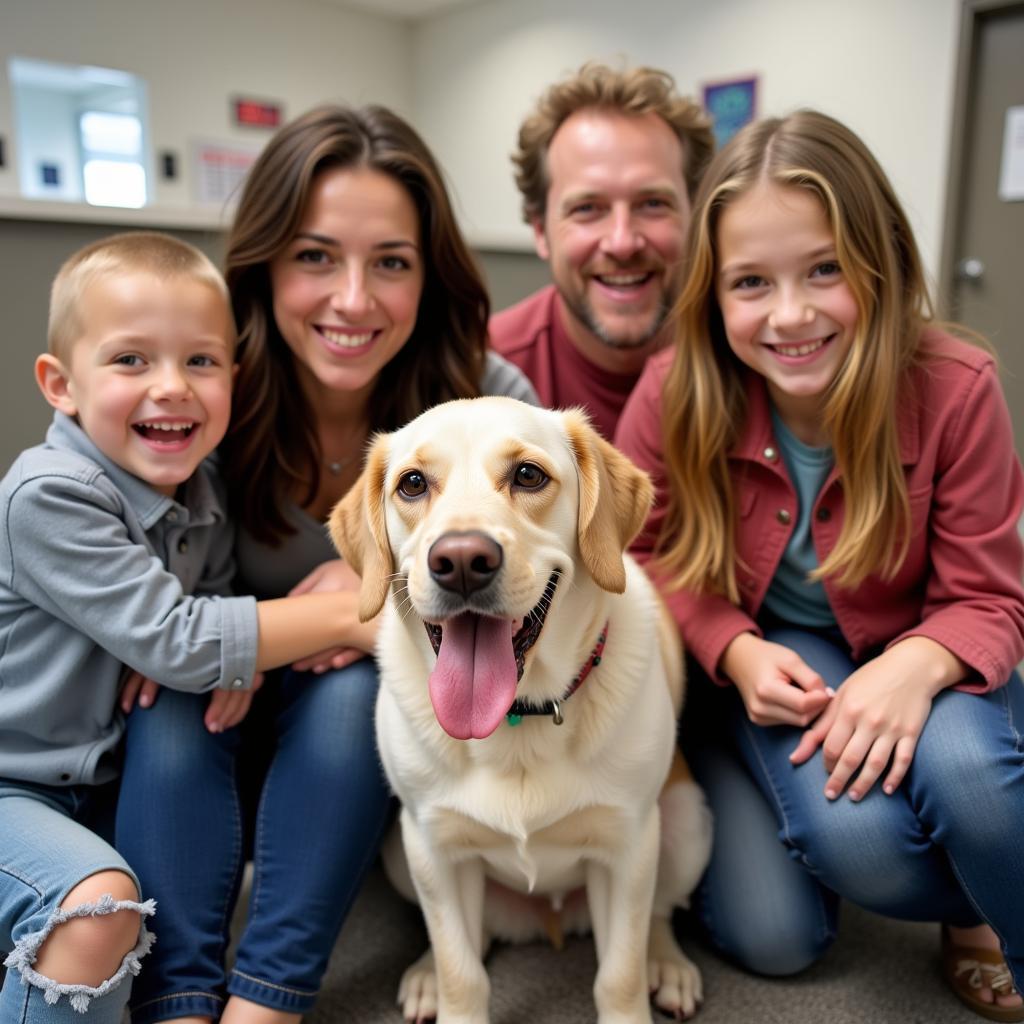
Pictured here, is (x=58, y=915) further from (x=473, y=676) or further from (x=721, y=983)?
(x=721, y=983)

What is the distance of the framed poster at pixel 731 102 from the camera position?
18.0 feet

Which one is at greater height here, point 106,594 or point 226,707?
point 106,594

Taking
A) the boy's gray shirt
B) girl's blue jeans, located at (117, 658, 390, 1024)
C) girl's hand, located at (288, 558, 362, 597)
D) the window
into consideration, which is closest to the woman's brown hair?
girl's hand, located at (288, 558, 362, 597)

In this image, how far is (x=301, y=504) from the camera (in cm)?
170

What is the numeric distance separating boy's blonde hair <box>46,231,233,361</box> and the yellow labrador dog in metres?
0.47

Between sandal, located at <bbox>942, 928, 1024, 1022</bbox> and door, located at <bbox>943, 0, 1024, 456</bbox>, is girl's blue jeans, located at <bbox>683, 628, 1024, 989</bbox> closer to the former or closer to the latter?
sandal, located at <bbox>942, 928, 1024, 1022</bbox>

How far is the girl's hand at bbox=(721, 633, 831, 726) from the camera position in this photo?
140cm

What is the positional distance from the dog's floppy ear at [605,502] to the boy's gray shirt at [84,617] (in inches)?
20.9

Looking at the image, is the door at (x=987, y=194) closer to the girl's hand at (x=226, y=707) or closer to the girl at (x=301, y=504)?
the girl at (x=301, y=504)

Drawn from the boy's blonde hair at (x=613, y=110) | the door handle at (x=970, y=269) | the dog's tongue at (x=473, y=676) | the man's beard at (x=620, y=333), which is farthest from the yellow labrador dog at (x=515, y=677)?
the door handle at (x=970, y=269)

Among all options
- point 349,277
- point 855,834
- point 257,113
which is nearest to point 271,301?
point 349,277

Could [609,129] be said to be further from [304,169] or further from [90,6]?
[90,6]

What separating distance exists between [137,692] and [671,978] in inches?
37.2

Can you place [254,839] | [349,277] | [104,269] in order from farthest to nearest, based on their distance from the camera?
[349,277] < [254,839] < [104,269]
